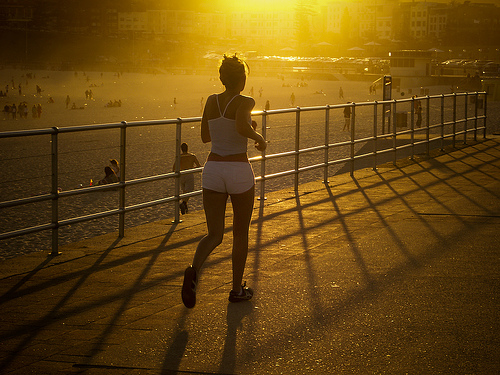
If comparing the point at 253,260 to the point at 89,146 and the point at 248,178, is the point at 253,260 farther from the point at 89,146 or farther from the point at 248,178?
the point at 89,146

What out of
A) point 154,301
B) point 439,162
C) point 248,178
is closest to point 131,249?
point 154,301

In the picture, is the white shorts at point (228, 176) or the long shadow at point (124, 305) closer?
the long shadow at point (124, 305)

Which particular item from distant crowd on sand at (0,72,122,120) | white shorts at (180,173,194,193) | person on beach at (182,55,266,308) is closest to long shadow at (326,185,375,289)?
person on beach at (182,55,266,308)

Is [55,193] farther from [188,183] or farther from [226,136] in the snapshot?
[188,183]

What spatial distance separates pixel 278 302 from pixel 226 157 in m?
1.02

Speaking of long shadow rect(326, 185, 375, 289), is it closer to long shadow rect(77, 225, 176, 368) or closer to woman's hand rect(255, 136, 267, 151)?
woman's hand rect(255, 136, 267, 151)

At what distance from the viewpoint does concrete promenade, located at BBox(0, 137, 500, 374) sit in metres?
3.85

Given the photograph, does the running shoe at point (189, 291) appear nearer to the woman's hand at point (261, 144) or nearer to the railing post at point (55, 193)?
the woman's hand at point (261, 144)

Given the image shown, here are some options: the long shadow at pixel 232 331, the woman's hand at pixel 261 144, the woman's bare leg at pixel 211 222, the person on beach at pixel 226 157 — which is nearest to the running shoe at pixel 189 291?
the person on beach at pixel 226 157

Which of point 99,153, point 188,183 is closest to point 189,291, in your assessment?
point 188,183

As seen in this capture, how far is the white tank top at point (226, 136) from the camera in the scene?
15.4 feet

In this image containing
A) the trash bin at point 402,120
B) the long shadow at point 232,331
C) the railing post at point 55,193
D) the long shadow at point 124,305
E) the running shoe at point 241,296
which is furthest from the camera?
the trash bin at point 402,120

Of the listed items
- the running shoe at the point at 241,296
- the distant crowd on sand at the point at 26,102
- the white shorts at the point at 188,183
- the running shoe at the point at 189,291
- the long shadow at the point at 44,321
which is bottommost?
the long shadow at the point at 44,321

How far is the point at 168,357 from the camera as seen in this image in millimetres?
3877
